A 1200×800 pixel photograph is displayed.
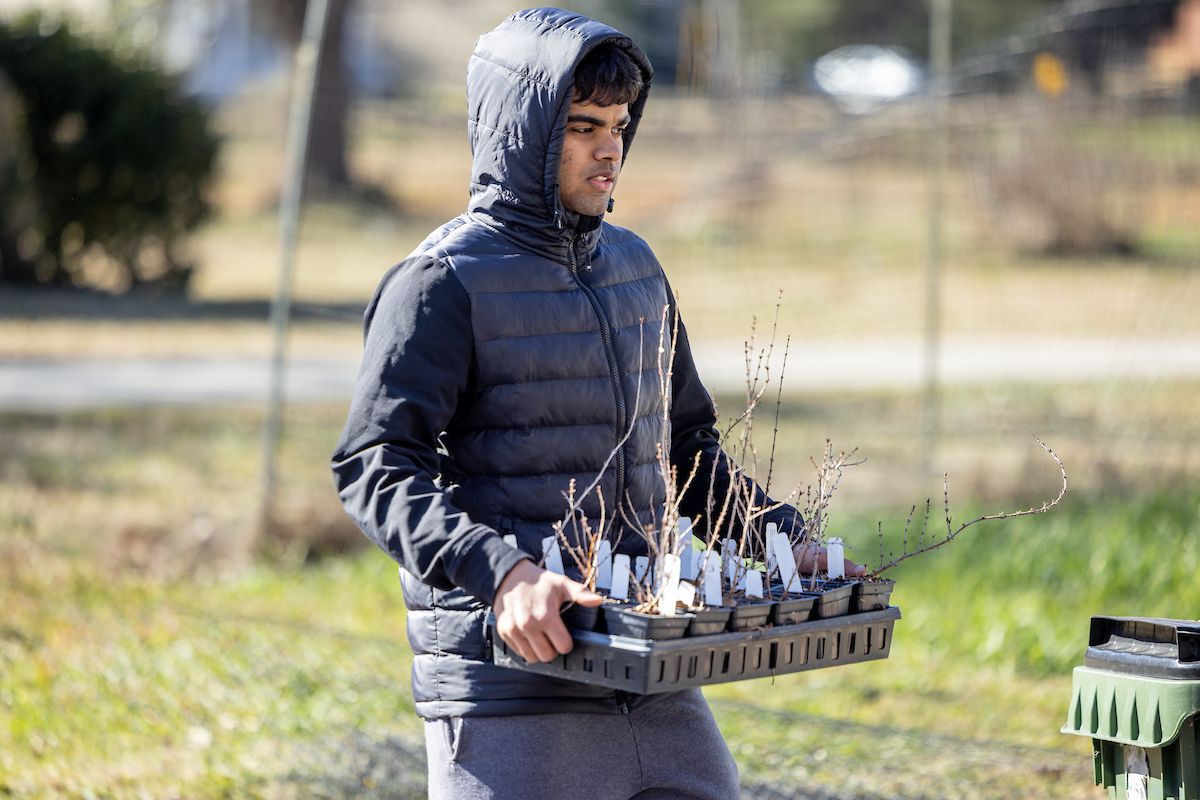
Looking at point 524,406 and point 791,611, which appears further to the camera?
point 524,406

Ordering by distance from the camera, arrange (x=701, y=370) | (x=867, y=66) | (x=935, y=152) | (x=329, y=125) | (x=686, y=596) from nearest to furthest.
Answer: (x=686, y=596)
(x=329, y=125)
(x=935, y=152)
(x=701, y=370)
(x=867, y=66)

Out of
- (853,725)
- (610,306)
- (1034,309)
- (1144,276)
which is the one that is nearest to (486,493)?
(610,306)

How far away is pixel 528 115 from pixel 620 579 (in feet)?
2.51

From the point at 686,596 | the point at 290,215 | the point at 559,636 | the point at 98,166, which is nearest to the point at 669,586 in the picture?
the point at 686,596

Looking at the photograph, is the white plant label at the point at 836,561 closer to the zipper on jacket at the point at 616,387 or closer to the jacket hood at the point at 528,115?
the zipper on jacket at the point at 616,387

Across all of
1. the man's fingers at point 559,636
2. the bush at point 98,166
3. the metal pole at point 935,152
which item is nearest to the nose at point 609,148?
the man's fingers at point 559,636

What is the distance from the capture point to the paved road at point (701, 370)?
10109 mm

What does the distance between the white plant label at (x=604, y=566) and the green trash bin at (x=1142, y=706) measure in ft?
2.42

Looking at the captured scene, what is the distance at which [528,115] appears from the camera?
8.67 ft

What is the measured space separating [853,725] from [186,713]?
7.02 ft

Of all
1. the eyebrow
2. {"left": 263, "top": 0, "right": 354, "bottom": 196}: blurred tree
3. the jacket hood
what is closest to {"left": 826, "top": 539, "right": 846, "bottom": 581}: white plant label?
the jacket hood

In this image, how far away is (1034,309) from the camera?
9.52 meters

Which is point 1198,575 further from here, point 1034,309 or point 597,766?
point 597,766

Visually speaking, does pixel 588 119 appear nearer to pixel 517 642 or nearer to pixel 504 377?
pixel 504 377
